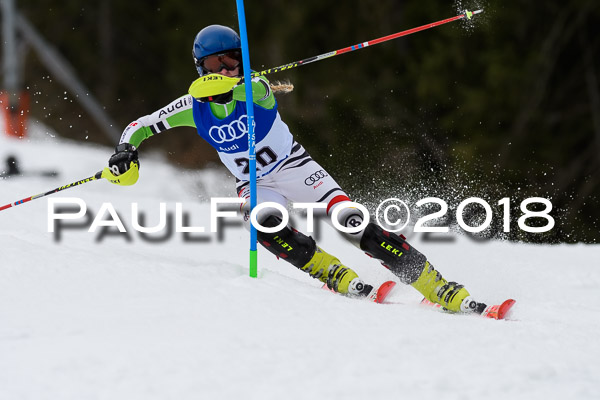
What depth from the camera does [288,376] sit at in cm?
263

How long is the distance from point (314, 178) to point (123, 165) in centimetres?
103

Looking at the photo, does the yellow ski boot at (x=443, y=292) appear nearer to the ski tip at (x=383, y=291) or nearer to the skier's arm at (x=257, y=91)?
the ski tip at (x=383, y=291)

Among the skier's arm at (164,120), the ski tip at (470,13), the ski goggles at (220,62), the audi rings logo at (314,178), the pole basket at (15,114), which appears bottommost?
the audi rings logo at (314,178)

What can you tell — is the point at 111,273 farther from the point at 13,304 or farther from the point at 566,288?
the point at 566,288

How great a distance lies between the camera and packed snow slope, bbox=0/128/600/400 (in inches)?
101

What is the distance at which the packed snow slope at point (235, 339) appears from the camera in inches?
101

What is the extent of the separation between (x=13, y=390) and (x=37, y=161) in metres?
9.71

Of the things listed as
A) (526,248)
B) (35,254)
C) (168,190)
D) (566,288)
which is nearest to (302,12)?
(168,190)

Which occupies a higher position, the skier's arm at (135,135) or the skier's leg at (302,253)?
the skier's arm at (135,135)

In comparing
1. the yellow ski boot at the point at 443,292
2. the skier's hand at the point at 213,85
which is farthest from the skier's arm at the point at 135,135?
the yellow ski boot at the point at 443,292

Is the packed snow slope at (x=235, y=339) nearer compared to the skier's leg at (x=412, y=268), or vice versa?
the packed snow slope at (x=235, y=339)

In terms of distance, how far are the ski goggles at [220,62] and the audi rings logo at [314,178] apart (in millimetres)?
730

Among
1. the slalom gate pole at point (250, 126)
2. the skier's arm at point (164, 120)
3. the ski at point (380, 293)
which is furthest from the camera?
the ski at point (380, 293)

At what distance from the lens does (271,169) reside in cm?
440
